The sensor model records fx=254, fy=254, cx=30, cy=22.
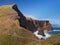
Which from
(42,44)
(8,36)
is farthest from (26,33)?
(42,44)

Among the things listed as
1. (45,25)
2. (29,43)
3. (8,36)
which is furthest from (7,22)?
(45,25)

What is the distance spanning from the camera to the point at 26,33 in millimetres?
18000

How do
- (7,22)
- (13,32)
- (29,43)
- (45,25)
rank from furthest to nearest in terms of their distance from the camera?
(45,25)
(7,22)
(13,32)
(29,43)

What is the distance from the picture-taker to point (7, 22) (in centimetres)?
2248

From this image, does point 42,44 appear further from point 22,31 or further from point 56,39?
point 22,31

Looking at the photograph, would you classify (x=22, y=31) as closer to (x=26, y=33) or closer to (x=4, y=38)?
(x=26, y=33)

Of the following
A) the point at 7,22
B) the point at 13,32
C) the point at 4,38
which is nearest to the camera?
the point at 4,38

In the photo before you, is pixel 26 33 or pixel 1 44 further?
pixel 26 33

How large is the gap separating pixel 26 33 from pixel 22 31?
0.60 metres

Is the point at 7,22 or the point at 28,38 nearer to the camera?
the point at 28,38

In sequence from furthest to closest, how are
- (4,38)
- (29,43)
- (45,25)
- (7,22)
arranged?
(45,25), (7,22), (4,38), (29,43)

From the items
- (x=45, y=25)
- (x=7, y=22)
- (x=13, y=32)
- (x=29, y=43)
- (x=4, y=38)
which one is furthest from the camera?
(x=45, y=25)

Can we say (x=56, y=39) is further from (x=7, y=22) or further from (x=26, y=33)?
(x=7, y=22)

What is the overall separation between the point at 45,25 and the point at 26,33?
146m
